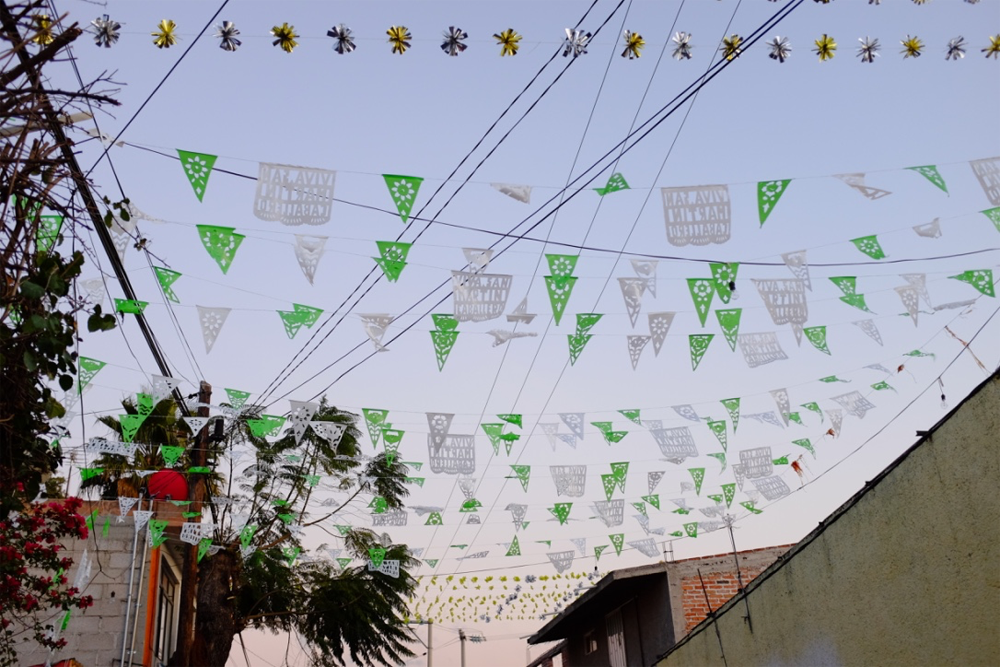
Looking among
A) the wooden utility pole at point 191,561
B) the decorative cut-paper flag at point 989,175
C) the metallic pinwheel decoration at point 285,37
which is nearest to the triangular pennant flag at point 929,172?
the decorative cut-paper flag at point 989,175

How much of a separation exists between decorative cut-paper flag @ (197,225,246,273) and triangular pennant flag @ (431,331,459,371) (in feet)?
7.54

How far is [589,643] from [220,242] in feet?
45.1

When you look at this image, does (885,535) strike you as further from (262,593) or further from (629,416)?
(262,593)

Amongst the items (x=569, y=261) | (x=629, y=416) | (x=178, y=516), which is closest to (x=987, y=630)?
(x=569, y=261)

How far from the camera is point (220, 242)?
7.69 m

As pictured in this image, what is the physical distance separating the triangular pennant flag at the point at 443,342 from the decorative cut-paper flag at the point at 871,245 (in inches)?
157

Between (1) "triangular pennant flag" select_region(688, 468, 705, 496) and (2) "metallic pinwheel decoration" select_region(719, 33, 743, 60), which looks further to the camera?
(1) "triangular pennant flag" select_region(688, 468, 705, 496)

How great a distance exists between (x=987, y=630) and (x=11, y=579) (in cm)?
768

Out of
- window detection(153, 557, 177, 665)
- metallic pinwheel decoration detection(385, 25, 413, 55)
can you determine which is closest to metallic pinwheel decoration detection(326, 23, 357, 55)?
metallic pinwheel decoration detection(385, 25, 413, 55)

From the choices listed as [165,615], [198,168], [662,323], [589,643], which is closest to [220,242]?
[198,168]

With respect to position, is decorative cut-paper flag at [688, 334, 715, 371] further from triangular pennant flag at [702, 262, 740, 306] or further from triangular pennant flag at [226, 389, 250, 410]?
triangular pennant flag at [226, 389, 250, 410]

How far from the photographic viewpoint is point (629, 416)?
1121cm

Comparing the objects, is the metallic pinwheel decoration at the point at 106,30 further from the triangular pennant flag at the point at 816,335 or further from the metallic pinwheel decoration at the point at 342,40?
the triangular pennant flag at the point at 816,335

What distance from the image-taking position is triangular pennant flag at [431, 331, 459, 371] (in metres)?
9.16
